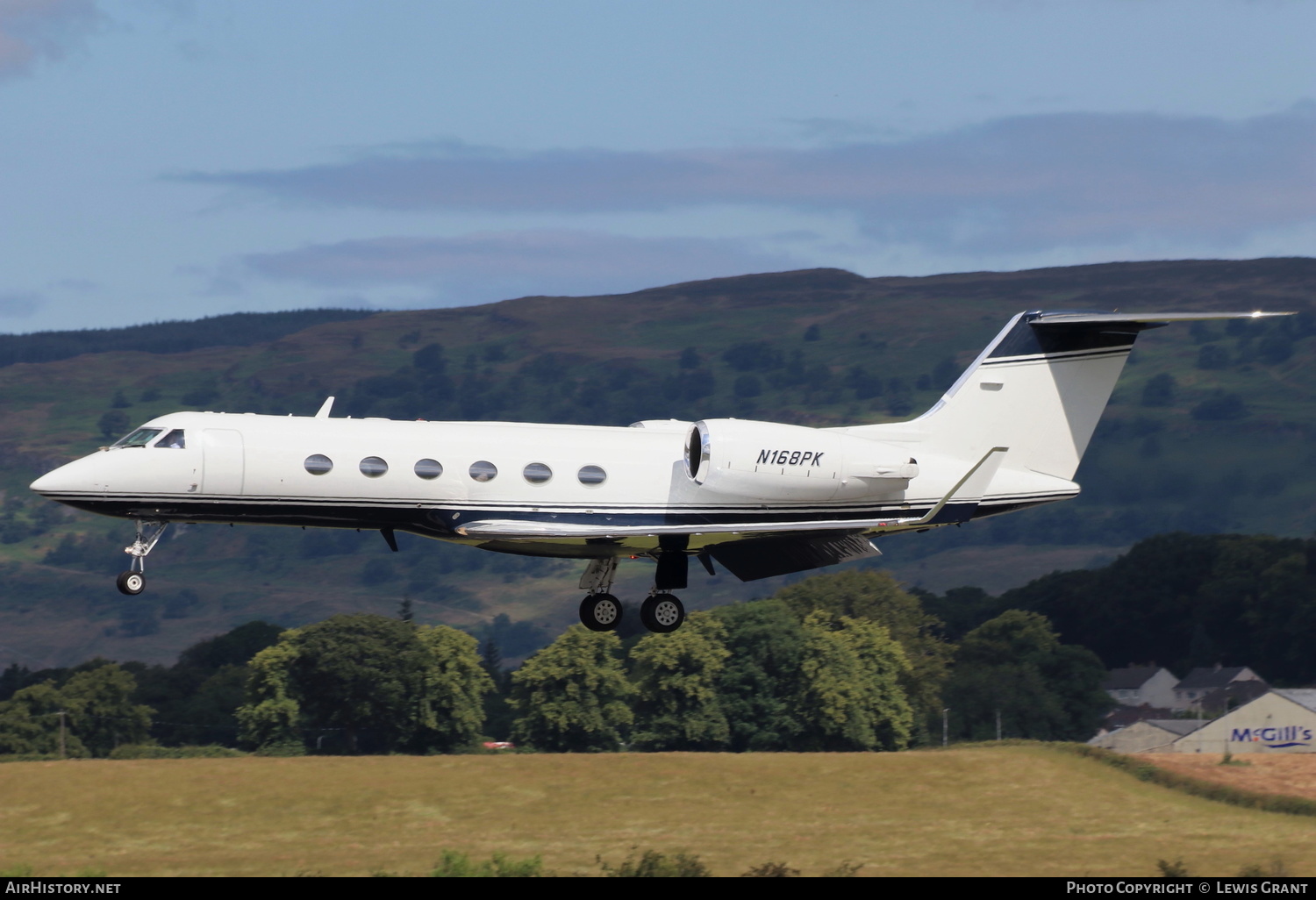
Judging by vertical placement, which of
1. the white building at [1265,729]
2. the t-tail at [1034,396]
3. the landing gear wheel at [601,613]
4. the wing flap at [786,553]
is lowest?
the white building at [1265,729]

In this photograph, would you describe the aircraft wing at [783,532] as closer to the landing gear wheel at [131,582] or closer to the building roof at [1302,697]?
the landing gear wheel at [131,582]

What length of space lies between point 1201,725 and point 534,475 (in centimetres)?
8872

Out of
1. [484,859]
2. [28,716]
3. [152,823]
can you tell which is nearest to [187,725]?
[28,716]

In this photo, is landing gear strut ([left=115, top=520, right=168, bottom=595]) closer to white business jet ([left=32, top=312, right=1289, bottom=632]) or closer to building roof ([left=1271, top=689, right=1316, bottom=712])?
white business jet ([left=32, top=312, right=1289, bottom=632])

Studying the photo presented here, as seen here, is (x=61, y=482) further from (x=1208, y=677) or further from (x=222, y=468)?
(x=1208, y=677)

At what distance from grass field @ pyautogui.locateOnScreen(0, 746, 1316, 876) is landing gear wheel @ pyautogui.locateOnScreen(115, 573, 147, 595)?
50.3 ft

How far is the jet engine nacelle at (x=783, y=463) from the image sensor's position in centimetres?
3067

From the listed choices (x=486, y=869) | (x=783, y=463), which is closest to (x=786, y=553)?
(x=783, y=463)

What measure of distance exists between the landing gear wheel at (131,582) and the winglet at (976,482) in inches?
539

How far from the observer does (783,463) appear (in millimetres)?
30891

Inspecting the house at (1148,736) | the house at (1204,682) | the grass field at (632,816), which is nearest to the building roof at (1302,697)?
the house at (1148,736)

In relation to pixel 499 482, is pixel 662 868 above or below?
below

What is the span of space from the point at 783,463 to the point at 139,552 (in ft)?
37.0

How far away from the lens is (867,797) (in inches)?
2148
